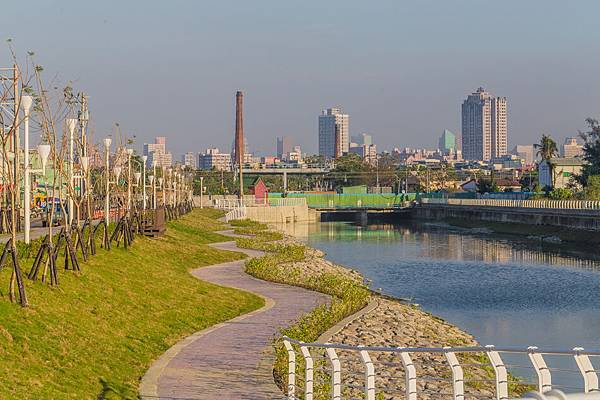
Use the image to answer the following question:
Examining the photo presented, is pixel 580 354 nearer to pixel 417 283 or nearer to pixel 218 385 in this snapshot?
pixel 218 385

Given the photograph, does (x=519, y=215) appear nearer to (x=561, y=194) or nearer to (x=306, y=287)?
(x=561, y=194)

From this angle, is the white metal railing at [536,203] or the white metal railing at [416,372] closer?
the white metal railing at [416,372]

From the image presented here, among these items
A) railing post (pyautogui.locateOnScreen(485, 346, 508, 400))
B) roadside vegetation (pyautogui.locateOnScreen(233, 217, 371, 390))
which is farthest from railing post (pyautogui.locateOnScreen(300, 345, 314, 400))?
railing post (pyautogui.locateOnScreen(485, 346, 508, 400))

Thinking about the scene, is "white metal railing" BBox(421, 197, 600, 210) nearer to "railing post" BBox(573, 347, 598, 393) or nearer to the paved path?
the paved path

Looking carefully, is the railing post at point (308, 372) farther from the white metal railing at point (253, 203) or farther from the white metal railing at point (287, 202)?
the white metal railing at point (287, 202)

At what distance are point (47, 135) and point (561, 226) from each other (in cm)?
7022

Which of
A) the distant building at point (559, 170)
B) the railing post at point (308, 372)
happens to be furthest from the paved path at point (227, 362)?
the distant building at point (559, 170)

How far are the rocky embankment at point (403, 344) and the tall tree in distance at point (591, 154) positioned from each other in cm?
9045

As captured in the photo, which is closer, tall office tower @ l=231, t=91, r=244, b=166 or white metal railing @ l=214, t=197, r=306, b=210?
white metal railing @ l=214, t=197, r=306, b=210

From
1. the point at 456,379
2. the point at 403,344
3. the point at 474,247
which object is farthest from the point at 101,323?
the point at 474,247

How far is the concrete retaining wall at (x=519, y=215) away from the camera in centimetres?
8650

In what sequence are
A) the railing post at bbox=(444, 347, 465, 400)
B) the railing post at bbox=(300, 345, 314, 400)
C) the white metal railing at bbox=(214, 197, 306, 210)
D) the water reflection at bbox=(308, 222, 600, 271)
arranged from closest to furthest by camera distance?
1. the railing post at bbox=(444, 347, 465, 400)
2. the railing post at bbox=(300, 345, 314, 400)
3. the water reflection at bbox=(308, 222, 600, 271)
4. the white metal railing at bbox=(214, 197, 306, 210)

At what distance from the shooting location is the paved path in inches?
681

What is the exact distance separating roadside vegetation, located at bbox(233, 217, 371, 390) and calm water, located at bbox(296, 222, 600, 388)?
3.88 meters
